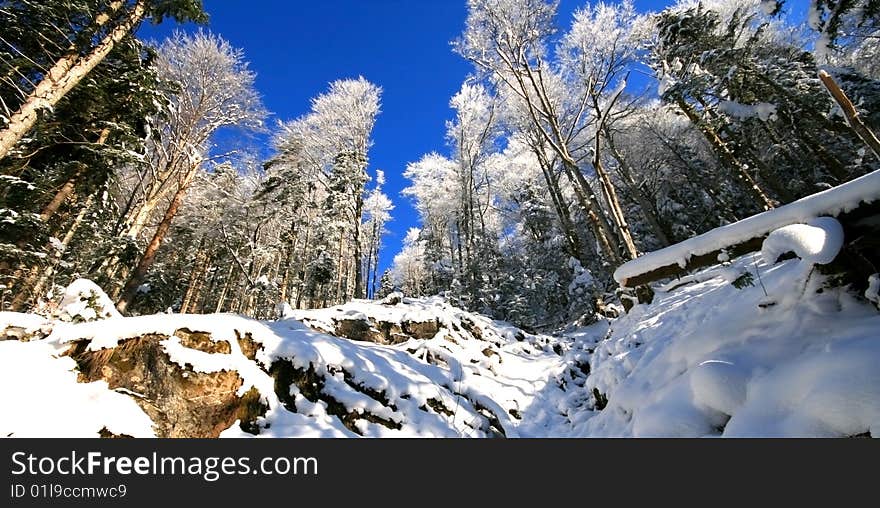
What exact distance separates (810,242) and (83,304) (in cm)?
757

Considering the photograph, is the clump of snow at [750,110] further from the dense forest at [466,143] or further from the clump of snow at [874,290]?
the clump of snow at [874,290]

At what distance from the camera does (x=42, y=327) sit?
397 cm

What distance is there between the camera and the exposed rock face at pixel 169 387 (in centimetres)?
365

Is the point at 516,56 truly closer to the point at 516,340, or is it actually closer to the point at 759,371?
the point at 516,340

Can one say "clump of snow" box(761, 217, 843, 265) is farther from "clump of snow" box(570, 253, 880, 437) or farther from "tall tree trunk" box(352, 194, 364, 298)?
"tall tree trunk" box(352, 194, 364, 298)

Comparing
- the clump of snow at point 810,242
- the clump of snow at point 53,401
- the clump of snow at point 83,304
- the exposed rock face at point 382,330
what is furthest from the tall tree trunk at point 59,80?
the clump of snow at point 810,242

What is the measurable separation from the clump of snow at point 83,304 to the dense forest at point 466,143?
92 centimetres

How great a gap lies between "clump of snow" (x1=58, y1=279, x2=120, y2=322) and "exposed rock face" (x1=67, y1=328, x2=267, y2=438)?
0.96m

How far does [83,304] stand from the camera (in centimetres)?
450

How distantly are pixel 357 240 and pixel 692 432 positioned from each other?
12894mm

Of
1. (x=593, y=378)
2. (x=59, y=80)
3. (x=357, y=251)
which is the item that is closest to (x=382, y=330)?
(x=357, y=251)

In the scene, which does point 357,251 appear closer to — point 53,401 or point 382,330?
point 382,330

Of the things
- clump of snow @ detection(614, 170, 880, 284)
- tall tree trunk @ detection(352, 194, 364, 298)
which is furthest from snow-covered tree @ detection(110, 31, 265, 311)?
clump of snow @ detection(614, 170, 880, 284)
